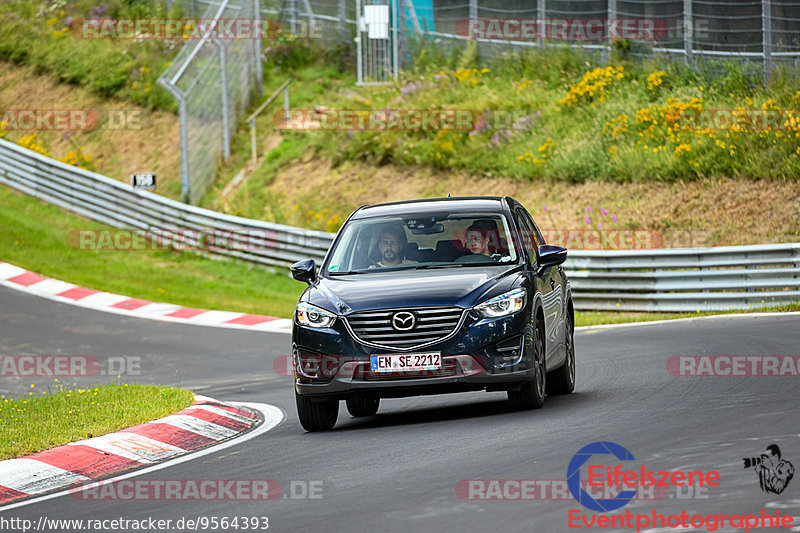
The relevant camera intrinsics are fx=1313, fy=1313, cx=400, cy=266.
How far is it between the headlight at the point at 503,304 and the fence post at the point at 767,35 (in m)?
17.7

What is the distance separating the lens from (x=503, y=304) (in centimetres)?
1011

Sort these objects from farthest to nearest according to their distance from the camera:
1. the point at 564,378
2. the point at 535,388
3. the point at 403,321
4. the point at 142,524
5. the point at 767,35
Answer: the point at 767,35 → the point at 564,378 → the point at 535,388 → the point at 403,321 → the point at 142,524

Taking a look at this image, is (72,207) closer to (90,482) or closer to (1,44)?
(1,44)

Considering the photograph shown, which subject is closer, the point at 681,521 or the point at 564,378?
the point at 681,521

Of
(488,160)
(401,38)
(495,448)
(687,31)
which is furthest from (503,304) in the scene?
(401,38)

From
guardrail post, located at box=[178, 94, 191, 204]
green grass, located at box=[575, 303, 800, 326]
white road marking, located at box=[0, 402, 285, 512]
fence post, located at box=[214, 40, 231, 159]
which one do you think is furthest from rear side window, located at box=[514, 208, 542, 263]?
fence post, located at box=[214, 40, 231, 159]

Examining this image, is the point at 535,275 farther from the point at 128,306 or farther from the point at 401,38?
the point at 401,38

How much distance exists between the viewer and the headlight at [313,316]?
33.4 ft

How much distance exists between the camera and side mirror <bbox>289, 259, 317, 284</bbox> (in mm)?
11008

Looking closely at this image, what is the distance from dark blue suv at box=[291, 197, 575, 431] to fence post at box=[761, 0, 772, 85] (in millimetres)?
16419

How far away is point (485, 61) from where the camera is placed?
109ft

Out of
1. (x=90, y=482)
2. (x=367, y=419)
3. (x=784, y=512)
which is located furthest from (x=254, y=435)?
(x=784, y=512)

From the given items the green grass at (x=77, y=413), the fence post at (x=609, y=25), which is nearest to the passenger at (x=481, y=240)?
the green grass at (x=77, y=413)

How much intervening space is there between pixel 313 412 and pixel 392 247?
1.61m
